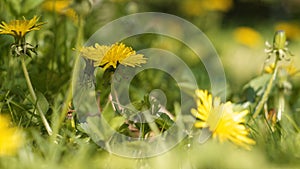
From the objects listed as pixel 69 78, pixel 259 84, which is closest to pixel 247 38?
pixel 259 84

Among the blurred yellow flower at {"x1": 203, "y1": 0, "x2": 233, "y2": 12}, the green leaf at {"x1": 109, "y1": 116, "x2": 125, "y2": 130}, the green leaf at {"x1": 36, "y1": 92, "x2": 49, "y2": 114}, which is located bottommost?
the green leaf at {"x1": 109, "y1": 116, "x2": 125, "y2": 130}

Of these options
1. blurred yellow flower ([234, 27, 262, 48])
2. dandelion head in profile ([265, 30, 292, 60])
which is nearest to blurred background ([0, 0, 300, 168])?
dandelion head in profile ([265, 30, 292, 60])

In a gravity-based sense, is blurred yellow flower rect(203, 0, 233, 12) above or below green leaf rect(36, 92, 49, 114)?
above

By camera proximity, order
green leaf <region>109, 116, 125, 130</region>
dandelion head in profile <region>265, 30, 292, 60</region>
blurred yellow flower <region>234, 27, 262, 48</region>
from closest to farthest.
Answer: green leaf <region>109, 116, 125, 130</region>, dandelion head in profile <region>265, 30, 292, 60</region>, blurred yellow flower <region>234, 27, 262, 48</region>

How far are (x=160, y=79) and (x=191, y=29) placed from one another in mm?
1214

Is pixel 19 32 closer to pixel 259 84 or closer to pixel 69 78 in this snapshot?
pixel 69 78

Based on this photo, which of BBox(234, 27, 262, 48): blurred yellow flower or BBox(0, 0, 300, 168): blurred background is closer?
BBox(0, 0, 300, 168): blurred background

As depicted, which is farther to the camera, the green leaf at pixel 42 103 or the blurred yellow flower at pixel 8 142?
the green leaf at pixel 42 103

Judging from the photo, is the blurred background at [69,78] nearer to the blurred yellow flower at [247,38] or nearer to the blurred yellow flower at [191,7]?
the blurred yellow flower at [247,38]

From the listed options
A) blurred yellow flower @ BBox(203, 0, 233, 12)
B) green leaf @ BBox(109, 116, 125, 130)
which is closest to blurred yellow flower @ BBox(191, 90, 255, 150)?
green leaf @ BBox(109, 116, 125, 130)

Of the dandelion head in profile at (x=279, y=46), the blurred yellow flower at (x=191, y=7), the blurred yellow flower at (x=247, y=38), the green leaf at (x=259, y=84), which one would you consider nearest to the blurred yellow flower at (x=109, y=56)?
the dandelion head in profile at (x=279, y=46)

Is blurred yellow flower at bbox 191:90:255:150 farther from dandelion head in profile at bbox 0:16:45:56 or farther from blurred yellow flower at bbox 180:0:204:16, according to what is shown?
blurred yellow flower at bbox 180:0:204:16

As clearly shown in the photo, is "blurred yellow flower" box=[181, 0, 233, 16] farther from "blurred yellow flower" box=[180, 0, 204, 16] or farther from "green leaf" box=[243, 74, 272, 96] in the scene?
"green leaf" box=[243, 74, 272, 96]

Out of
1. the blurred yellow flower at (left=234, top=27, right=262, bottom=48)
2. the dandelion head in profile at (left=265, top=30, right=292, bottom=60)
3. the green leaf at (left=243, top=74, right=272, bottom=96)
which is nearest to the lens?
the dandelion head in profile at (left=265, top=30, right=292, bottom=60)
